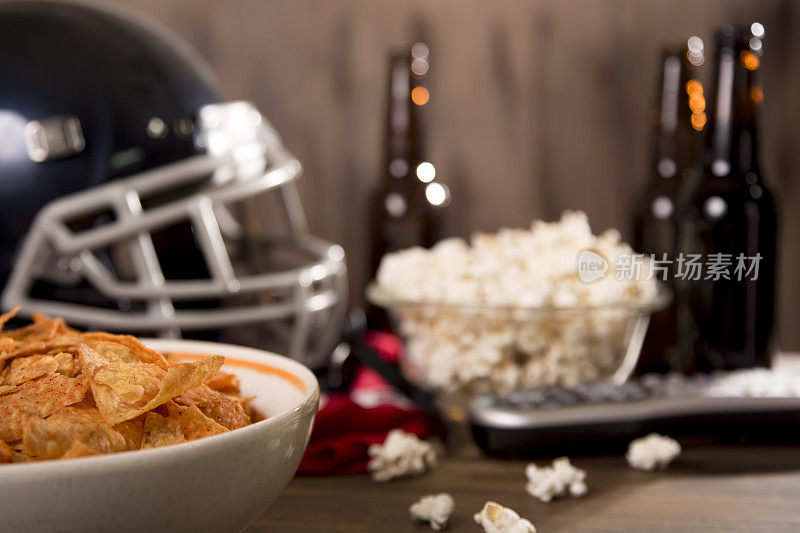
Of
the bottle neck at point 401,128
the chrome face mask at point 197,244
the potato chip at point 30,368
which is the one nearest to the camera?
the potato chip at point 30,368

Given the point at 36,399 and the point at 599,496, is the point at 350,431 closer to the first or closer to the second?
the point at 599,496

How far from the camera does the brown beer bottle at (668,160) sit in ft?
3.02

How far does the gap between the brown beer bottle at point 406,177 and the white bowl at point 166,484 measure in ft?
2.26

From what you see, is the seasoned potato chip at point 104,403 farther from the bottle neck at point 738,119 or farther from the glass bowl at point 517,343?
the bottle neck at point 738,119

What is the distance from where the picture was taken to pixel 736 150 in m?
0.80

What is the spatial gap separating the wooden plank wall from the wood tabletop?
57 cm

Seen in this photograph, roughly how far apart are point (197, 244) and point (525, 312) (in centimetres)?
36

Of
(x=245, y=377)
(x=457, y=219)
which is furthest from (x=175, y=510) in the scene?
(x=457, y=219)

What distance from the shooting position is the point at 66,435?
1.11ft

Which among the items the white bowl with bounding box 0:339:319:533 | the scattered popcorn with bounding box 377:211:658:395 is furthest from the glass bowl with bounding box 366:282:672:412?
the white bowl with bounding box 0:339:319:533

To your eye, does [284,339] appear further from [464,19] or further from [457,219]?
[464,19]

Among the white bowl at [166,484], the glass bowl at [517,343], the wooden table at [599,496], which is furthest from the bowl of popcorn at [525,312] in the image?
the white bowl at [166,484]

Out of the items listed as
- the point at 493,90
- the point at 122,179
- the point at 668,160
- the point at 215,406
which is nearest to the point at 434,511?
the point at 215,406

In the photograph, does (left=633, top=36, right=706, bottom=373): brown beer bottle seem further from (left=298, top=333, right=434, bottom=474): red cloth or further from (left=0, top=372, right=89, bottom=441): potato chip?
(left=0, top=372, right=89, bottom=441): potato chip
